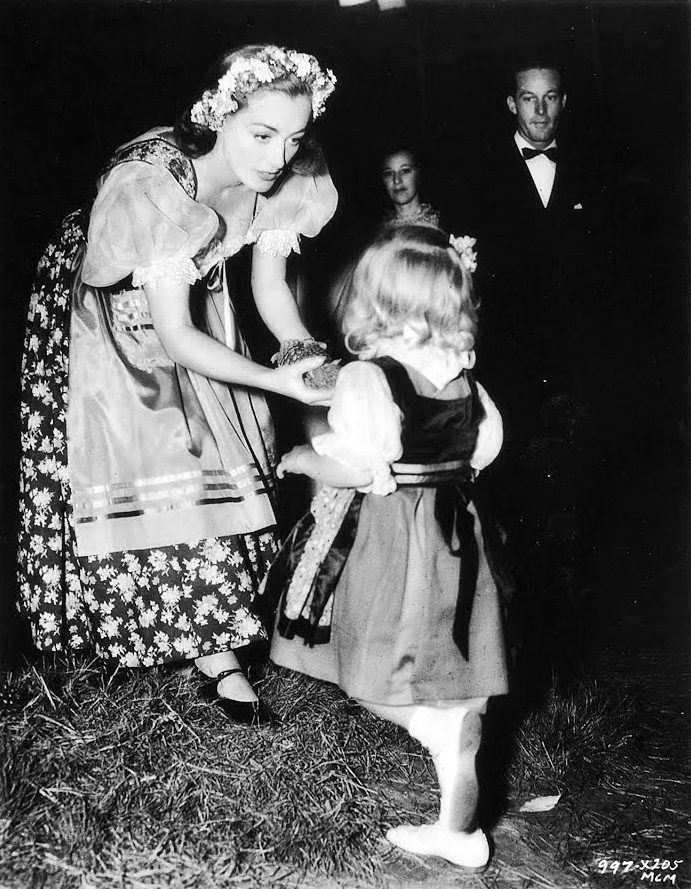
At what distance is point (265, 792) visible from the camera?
2.32 meters

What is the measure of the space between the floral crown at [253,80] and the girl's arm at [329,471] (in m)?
0.97

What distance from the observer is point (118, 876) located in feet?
6.68

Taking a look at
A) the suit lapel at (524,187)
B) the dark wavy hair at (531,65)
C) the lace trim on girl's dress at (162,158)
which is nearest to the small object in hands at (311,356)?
the lace trim on girl's dress at (162,158)

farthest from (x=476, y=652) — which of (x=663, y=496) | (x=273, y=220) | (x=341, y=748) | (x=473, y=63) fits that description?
(x=663, y=496)

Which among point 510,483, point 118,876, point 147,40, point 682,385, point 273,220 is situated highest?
point 147,40

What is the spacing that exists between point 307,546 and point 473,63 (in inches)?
108

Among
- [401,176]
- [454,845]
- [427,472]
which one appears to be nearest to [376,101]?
[401,176]

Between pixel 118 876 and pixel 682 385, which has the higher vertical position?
pixel 682 385

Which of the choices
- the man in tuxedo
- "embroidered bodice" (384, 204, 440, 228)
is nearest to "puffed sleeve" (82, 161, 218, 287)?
"embroidered bodice" (384, 204, 440, 228)

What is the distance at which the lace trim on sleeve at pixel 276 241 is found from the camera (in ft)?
8.71

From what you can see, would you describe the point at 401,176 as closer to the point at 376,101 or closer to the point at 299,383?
the point at 376,101

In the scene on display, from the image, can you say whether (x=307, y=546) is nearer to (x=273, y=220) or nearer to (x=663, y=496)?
(x=273, y=220)

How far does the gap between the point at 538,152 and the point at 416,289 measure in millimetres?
1796

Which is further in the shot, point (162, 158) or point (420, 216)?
point (420, 216)
